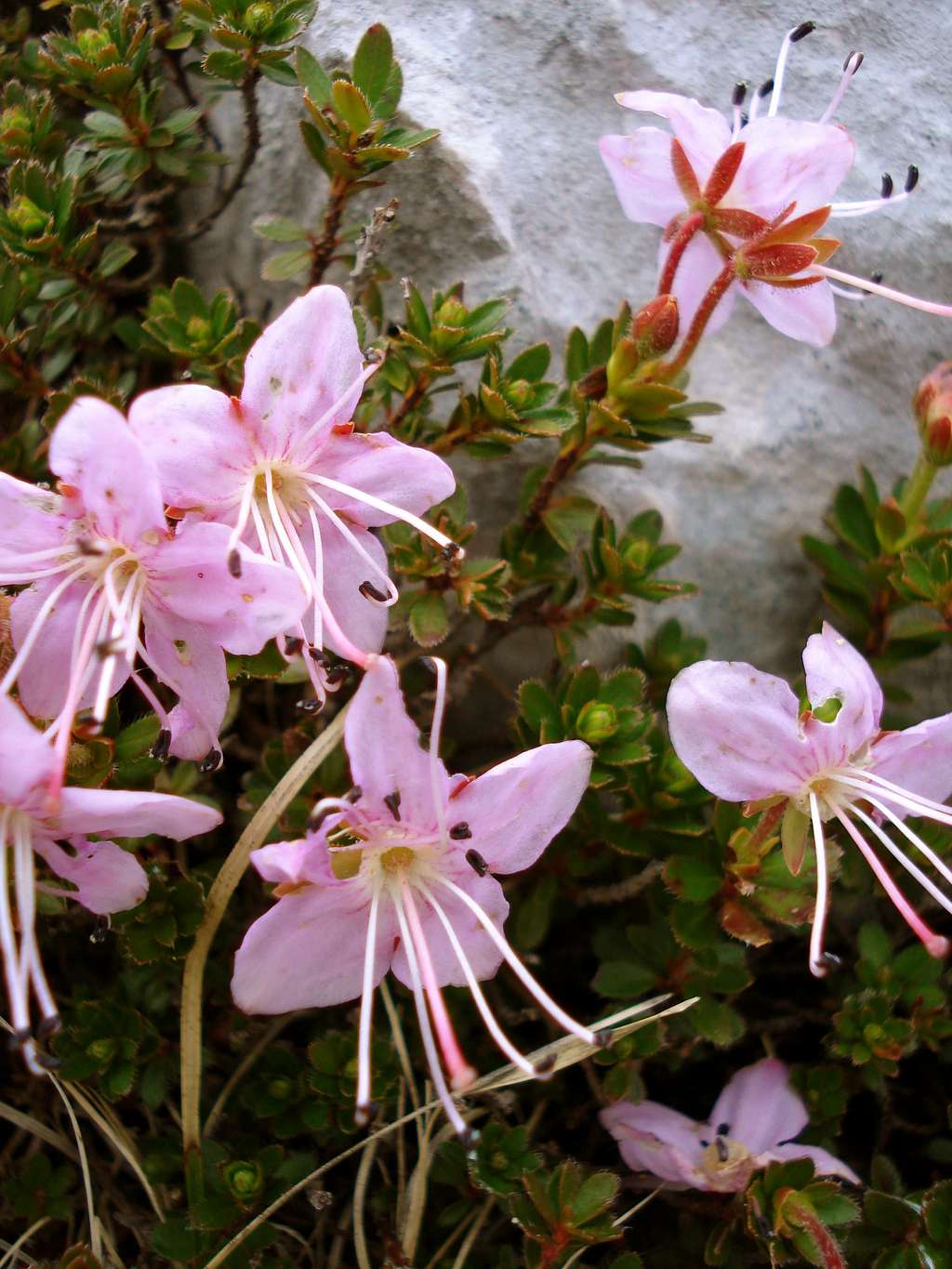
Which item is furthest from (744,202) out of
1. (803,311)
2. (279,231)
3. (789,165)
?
(279,231)

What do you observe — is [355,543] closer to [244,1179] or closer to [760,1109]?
[244,1179]

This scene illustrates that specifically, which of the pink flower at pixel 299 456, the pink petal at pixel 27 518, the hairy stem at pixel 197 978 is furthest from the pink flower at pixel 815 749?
the pink petal at pixel 27 518

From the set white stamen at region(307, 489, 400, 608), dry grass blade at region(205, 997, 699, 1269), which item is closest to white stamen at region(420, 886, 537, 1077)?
dry grass blade at region(205, 997, 699, 1269)

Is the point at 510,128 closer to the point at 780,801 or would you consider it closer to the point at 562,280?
the point at 562,280

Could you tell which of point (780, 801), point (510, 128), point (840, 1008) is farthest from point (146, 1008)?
point (510, 128)

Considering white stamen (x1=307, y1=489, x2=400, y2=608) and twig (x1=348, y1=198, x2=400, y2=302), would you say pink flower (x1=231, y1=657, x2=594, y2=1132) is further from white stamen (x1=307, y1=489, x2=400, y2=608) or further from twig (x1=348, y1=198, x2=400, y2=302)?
twig (x1=348, y1=198, x2=400, y2=302)

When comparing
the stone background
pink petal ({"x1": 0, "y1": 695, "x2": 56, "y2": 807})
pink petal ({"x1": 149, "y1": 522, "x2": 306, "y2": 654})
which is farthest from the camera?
the stone background
